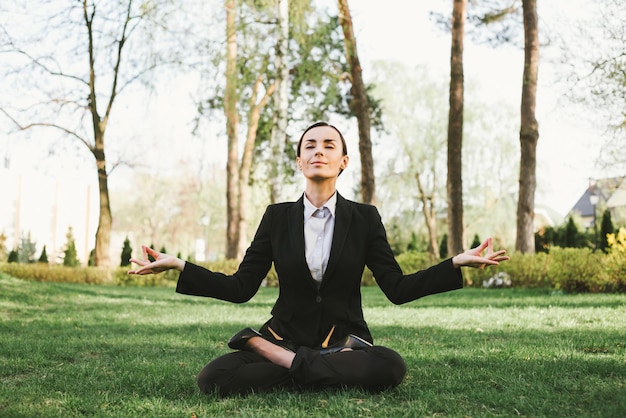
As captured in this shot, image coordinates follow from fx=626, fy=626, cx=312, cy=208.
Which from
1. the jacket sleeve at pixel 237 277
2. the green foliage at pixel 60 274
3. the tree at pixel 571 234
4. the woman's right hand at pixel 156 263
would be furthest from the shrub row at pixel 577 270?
the tree at pixel 571 234

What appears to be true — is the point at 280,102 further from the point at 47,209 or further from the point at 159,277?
the point at 47,209

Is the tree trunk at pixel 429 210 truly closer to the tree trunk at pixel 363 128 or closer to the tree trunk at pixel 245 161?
the tree trunk at pixel 245 161

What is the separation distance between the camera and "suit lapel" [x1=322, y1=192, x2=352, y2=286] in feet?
12.1

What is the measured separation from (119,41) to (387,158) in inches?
766

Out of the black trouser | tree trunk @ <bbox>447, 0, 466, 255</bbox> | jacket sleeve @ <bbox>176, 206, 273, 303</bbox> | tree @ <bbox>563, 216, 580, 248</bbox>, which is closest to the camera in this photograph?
the black trouser

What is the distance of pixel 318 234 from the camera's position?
387 cm

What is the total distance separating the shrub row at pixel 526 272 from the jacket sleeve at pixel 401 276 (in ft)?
30.0

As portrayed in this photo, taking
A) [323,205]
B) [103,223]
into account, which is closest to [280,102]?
[103,223]

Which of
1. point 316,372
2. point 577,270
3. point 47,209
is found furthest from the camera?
point 47,209

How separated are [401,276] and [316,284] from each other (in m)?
0.52

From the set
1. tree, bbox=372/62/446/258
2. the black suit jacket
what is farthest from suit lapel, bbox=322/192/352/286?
tree, bbox=372/62/446/258

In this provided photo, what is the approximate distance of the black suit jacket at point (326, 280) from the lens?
3645 millimetres

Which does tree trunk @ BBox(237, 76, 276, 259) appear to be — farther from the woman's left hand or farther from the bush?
the woman's left hand

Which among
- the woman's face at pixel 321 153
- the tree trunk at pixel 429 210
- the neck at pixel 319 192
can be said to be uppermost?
the tree trunk at pixel 429 210
